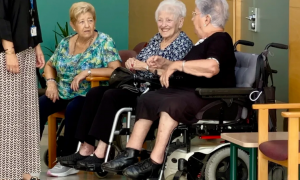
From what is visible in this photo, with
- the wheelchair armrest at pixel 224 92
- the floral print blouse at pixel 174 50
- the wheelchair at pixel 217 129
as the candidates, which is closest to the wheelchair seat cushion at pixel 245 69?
the wheelchair at pixel 217 129

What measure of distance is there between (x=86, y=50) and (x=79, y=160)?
0.83 metres

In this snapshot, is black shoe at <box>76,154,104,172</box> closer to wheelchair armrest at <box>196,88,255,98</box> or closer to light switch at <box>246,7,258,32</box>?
wheelchair armrest at <box>196,88,255,98</box>

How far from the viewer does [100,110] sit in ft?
12.8

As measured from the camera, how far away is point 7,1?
349 centimetres

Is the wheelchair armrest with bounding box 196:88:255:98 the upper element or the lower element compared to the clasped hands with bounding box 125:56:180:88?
lower

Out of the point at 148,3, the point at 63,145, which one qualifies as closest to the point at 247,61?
the point at 63,145

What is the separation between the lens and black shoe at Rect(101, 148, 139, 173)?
3.59m

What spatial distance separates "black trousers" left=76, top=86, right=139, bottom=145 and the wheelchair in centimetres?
52

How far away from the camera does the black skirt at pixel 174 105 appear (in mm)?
3377

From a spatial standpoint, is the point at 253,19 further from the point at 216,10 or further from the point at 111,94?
the point at 111,94

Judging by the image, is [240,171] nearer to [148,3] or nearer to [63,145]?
[63,145]

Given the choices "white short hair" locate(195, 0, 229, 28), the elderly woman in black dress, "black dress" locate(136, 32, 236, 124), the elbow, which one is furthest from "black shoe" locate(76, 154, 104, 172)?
"white short hair" locate(195, 0, 229, 28)

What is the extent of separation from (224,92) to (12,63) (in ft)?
3.99

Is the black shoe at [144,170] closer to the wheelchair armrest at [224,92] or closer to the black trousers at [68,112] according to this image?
the wheelchair armrest at [224,92]
